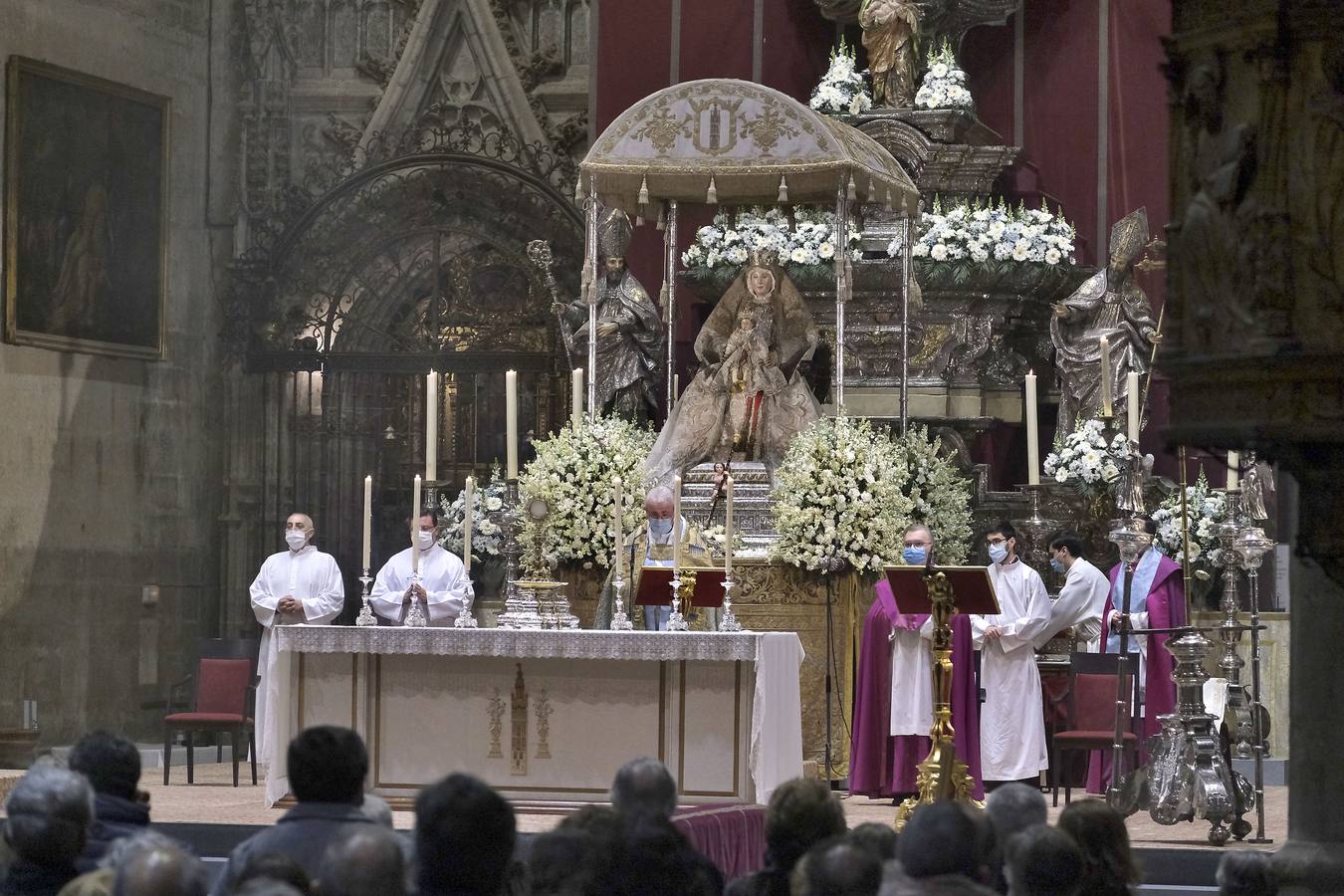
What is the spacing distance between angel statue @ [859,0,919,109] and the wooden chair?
5.65 m

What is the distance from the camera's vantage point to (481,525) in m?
15.5

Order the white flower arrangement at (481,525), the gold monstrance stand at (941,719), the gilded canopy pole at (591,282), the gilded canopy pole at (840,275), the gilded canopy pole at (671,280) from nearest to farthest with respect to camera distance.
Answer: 1. the gold monstrance stand at (941,719)
2. the gilded canopy pole at (840,275)
3. the gilded canopy pole at (591,282)
4. the gilded canopy pole at (671,280)
5. the white flower arrangement at (481,525)

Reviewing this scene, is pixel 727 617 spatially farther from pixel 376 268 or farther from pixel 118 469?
pixel 376 268

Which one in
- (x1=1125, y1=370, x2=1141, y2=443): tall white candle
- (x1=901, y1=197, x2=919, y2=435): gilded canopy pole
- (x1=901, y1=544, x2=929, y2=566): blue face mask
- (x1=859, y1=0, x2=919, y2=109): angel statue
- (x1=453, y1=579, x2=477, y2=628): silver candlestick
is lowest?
(x1=453, y1=579, x2=477, y2=628): silver candlestick

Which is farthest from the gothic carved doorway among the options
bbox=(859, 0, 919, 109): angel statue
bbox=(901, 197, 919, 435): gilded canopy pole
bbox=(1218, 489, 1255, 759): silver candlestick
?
bbox=(1218, 489, 1255, 759): silver candlestick

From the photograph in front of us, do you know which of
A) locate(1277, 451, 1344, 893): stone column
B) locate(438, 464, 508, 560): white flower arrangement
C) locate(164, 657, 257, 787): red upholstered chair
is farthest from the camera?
locate(438, 464, 508, 560): white flower arrangement

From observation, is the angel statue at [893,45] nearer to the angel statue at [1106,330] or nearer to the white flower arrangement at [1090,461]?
the angel statue at [1106,330]

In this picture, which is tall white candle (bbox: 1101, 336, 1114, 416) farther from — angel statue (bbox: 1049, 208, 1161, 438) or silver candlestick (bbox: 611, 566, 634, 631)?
silver candlestick (bbox: 611, 566, 634, 631)

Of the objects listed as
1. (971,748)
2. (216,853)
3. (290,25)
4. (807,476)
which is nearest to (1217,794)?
(971,748)

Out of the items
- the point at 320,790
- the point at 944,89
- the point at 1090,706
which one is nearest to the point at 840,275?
the point at 944,89

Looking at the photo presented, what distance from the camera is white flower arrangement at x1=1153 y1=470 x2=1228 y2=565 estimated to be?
14.4 m

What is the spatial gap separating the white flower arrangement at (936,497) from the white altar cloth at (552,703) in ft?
8.58

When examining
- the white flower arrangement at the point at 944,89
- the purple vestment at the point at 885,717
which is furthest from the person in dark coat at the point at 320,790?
the white flower arrangement at the point at 944,89

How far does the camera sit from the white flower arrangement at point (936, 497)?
14086 millimetres
